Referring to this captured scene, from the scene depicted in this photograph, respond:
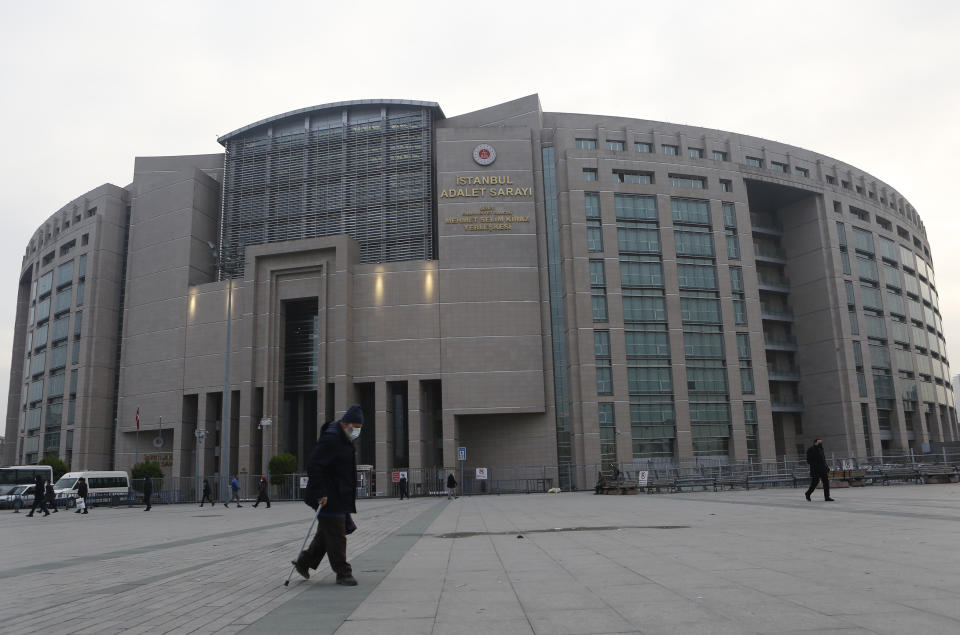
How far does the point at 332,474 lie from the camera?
24.6ft

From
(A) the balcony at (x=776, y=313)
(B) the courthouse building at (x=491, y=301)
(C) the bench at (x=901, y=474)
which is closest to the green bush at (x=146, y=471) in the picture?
(B) the courthouse building at (x=491, y=301)

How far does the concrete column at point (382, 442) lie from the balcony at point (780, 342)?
113ft

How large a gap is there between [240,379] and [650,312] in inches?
1321

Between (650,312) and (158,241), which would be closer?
(650,312)

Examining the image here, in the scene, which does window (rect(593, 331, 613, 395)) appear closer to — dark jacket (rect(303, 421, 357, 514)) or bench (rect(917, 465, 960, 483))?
bench (rect(917, 465, 960, 483))

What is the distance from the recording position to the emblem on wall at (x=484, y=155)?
55.9 metres

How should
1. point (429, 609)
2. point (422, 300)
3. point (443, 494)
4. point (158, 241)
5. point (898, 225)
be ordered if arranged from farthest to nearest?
1. point (898, 225)
2. point (158, 241)
3. point (422, 300)
4. point (443, 494)
5. point (429, 609)

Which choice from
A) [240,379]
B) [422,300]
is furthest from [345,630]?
[240,379]

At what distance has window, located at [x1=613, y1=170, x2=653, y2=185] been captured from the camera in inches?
2259

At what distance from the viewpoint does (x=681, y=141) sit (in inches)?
2333

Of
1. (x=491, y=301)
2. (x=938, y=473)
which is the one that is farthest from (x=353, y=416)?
(x=491, y=301)

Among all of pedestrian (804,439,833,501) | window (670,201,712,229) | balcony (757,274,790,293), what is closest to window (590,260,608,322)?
window (670,201,712,229)

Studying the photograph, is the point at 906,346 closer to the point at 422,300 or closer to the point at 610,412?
the point at 610,412

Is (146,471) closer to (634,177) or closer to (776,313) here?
(634,177)
